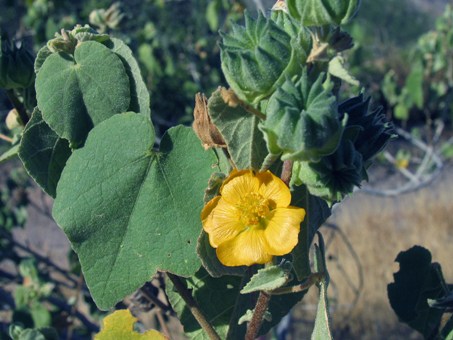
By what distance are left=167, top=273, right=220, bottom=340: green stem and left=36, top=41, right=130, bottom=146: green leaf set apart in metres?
0.32

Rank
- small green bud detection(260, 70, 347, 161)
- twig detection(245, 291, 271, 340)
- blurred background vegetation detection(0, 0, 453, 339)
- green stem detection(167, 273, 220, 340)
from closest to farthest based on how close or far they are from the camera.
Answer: small green bud detection(260, 70, 347, 161) → twig detection(245, 291, 271, 340) → green stem detection(167, 273, 220, 340) → blurred background vegetation detection(0, 0, 453, 339)

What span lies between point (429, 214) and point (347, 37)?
8730 mm

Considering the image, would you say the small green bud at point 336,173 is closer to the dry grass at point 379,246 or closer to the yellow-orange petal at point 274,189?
the yellow-orange petal at point 274,189

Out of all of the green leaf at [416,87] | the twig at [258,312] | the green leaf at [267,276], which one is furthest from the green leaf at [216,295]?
the green leaf at [416,87]

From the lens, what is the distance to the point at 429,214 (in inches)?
356

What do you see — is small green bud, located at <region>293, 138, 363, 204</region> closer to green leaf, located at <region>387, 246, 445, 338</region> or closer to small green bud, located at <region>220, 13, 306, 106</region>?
small green bud, located at <region>220, 13, 306, 106</region>

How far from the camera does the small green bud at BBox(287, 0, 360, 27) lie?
32.6 inches

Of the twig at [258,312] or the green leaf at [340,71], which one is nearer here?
the green leaf at [340,71]

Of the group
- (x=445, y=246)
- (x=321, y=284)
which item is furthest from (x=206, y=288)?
(x=445, y=246)

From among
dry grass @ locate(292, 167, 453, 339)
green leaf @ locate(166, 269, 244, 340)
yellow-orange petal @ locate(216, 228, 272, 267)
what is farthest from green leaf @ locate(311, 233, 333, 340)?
dry grass @ locate(292, 167, 453, 339)

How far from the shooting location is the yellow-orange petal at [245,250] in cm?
89

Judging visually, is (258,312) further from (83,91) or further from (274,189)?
(83,91)

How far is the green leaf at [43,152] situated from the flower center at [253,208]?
1.27ft

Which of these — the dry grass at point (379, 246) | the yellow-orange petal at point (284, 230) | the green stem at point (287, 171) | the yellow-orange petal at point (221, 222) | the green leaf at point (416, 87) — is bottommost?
the dry grass at point (379, 246)
